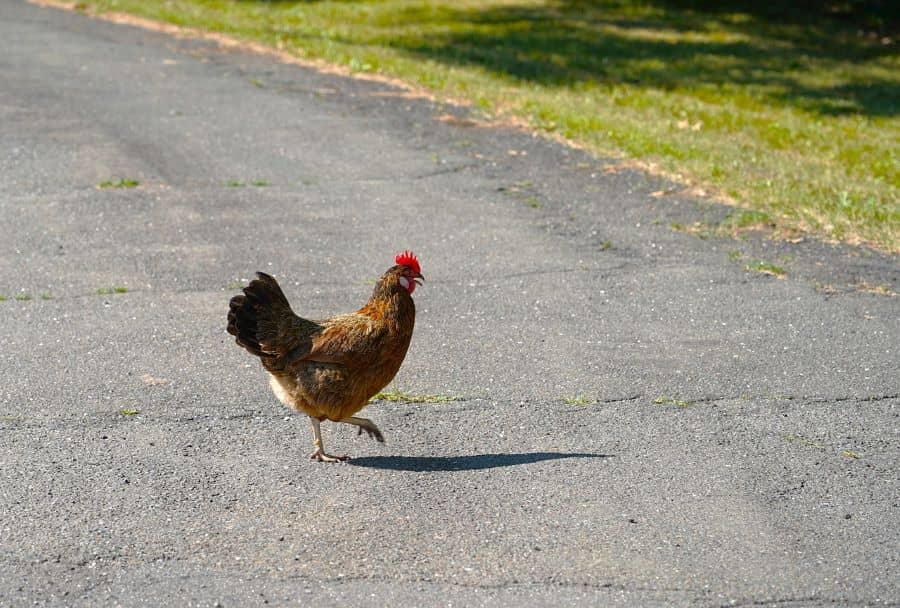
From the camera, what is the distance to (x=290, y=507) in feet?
18.2

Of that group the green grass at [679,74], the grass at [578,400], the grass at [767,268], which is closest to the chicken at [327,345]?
the grass at [578,400]

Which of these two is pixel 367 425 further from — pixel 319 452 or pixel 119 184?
pixel 119 184

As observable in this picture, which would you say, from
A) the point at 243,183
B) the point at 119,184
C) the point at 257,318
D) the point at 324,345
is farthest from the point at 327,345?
the point at 119,184

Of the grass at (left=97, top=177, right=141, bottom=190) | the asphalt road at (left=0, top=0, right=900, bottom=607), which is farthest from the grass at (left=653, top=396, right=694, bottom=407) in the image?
the grass at (left=97, top=177, right=141, bottom=190)

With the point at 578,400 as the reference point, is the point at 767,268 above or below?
above

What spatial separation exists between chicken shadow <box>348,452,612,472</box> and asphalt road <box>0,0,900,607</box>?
0.02 m

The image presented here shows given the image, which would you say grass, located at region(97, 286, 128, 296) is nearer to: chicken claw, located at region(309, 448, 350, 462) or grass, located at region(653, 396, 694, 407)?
chicken claw, located at region(309, 448, 350, 462)

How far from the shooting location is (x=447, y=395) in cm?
691

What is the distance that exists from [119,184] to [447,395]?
5.53 m

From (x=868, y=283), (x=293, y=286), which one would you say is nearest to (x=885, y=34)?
(x=868, y=283)

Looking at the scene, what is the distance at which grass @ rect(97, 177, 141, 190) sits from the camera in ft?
36.5

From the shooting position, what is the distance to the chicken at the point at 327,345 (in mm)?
5883

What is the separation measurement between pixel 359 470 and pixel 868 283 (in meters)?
4.84

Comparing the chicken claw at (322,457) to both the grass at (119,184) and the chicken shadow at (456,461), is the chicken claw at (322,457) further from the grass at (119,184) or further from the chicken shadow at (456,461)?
the grass at (119,184)
